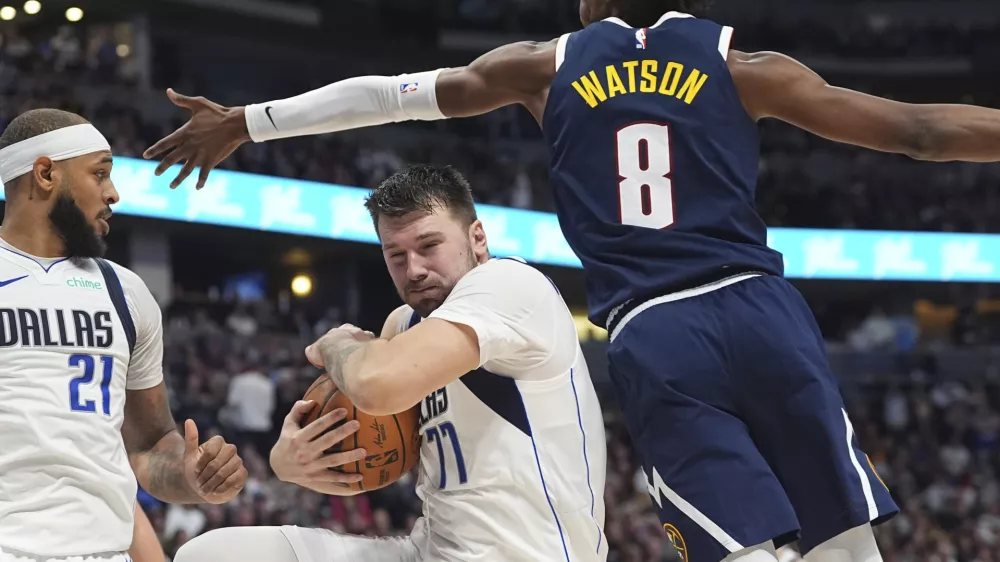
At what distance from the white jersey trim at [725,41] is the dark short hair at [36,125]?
202 centimetres

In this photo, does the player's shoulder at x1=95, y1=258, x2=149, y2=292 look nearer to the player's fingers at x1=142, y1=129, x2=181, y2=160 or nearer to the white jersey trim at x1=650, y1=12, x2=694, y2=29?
the player's fingers at x1=142, y1=129, x2=181, y2=160

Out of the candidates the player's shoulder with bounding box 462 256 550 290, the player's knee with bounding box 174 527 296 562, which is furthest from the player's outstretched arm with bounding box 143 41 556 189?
the player's knee with bounding box 174 527 296 562

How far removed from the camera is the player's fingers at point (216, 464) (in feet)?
11.5

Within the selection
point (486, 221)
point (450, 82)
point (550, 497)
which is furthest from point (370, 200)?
point (486, 221)

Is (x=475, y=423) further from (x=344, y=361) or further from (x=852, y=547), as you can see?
(x=852, y=547)

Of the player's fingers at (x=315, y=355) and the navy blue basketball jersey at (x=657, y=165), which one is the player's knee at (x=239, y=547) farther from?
the navy blue basketball jersey at (x=657, y=165)

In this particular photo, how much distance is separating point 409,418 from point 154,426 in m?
1.06

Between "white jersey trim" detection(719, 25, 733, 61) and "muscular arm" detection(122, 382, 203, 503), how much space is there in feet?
6.88

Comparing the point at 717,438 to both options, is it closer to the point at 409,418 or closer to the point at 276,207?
the point at 409,418

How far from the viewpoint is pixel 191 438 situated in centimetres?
354

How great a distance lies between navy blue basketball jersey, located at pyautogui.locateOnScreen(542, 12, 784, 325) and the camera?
3.03m

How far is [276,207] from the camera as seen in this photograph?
57.1 feet

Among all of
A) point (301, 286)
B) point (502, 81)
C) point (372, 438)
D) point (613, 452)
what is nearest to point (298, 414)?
point (372, 438)

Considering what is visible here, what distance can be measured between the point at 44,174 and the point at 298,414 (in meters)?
1.18
